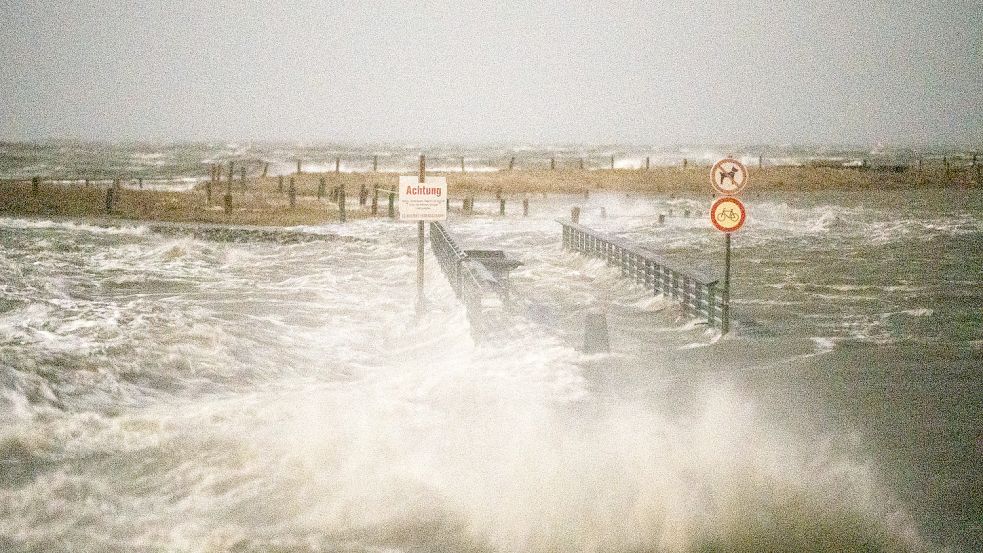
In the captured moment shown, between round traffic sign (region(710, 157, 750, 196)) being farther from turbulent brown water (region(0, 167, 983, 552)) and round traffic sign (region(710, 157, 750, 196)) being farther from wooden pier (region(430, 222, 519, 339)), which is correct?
wooden pier (region(430, 222, 519, 339))

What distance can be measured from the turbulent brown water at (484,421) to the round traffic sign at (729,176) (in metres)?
2.23

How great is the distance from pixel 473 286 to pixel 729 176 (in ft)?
13.2

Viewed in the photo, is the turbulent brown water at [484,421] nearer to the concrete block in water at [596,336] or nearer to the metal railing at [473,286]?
the concrete block in water at [596,336]

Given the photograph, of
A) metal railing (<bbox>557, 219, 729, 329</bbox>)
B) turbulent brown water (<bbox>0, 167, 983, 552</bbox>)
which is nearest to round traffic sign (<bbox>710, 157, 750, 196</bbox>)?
metal railing (<bbox>557, 219, 729, 329</bbox>)

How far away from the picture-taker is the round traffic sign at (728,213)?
37.2ft

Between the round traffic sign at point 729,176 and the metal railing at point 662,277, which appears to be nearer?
the round traffic sign at point 729,176

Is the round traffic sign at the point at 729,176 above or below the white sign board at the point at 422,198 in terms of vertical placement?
above

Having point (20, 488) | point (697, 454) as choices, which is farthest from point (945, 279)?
point (20, 488)

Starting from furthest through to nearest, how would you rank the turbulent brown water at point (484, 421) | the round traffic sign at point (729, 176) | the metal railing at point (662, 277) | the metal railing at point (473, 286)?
the metal railing at point (662, 277)
the round traffic sign at point (729, 176)
the metal railing at point (473, 286)
the turbulent brown water at point (484, 421)

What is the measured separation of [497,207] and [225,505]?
38.0 metres

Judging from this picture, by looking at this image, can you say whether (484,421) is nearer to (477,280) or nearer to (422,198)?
(477,280)

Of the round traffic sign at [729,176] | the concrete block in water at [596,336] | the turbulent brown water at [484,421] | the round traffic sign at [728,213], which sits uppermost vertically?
the round traffic sign at [729,176]

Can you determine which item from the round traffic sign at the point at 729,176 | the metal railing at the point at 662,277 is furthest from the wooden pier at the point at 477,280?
the round traffic sign at the point at 729,176

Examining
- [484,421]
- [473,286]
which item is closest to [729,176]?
[473,286]
